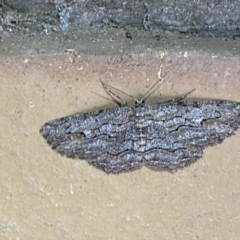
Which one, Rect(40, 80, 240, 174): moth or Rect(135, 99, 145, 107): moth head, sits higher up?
Rect(135, 99, 145, 107): moth head

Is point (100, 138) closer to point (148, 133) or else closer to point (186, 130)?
point (148, 133)

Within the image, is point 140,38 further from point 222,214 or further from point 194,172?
point 222,214

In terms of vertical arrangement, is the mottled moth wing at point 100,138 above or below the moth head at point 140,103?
below

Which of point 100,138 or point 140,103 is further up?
point 140,103

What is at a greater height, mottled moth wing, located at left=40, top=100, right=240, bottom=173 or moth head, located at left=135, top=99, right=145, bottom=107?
moth head, located at left=135, top=99, right=145, bottom=107

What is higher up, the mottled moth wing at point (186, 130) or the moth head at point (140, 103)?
the moth head at point (140, 103)

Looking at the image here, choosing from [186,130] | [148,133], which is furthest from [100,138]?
[186,130]

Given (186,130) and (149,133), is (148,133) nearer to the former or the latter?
(149,133)
